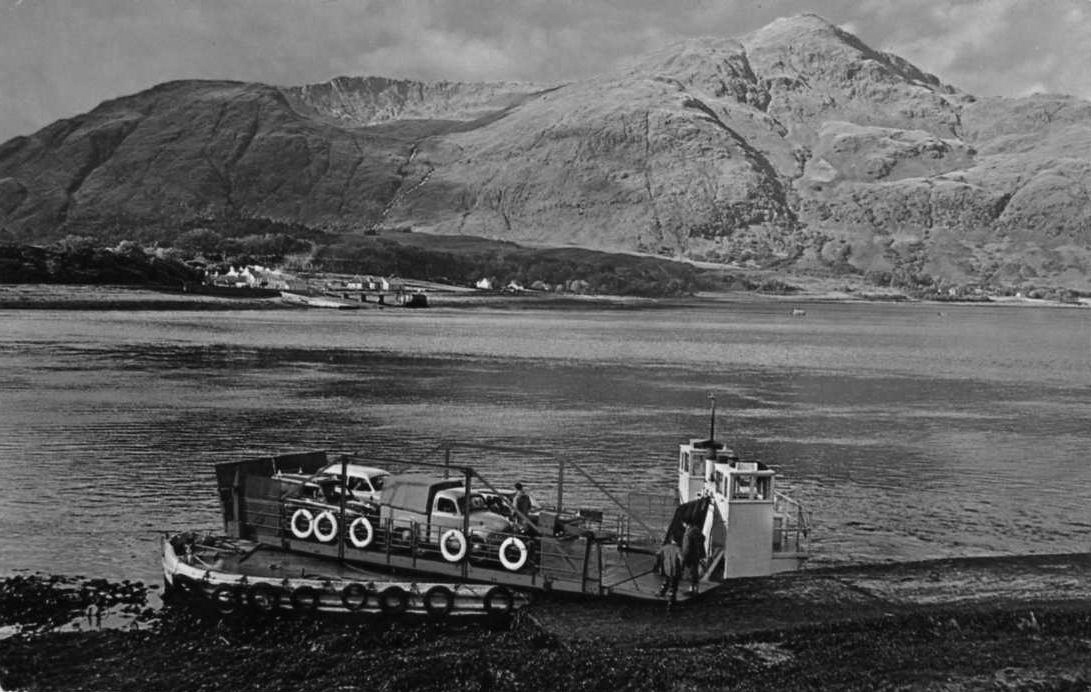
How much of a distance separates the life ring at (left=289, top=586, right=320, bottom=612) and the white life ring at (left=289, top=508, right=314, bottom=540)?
3.32 m

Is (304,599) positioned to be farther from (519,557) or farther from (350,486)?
(350,486)

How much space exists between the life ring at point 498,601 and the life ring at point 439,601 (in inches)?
37.6

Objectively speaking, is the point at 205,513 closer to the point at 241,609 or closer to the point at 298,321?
the point at 241,609

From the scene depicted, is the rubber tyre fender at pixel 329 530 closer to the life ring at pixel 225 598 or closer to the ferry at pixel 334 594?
the ferry at pixel 334 594

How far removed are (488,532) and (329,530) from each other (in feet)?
16.0

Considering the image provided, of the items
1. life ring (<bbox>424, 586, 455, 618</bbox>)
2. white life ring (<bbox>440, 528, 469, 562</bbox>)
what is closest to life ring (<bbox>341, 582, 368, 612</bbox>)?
life ring (<bbox>424, 586, 455, 618</bbox>)

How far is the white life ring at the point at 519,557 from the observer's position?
29094mm

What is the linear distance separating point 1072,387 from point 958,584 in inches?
3464

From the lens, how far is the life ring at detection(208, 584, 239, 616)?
28.5 meters

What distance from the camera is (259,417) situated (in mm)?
70562

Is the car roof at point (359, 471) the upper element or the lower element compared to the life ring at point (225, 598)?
upper

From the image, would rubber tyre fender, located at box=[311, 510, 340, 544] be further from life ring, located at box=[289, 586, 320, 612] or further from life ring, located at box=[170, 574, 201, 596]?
life ring, located at box=[170, 574, 201, 596]

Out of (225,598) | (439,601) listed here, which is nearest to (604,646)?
(439,601)

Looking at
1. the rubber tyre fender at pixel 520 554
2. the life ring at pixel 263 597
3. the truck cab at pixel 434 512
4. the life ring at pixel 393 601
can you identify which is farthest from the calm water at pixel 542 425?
the rubber tyre fender at pixel 520 554
